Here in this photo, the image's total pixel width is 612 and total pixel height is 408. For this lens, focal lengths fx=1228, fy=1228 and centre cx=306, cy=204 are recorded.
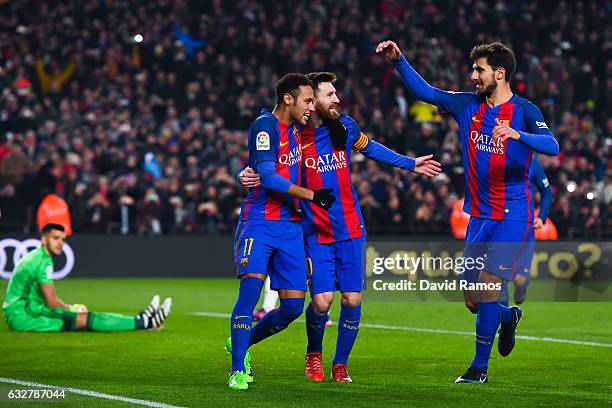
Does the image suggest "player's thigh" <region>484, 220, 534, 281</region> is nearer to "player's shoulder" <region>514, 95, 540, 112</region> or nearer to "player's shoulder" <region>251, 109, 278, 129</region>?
"player's shoulder" <region>514, 95, 540, 112</region>

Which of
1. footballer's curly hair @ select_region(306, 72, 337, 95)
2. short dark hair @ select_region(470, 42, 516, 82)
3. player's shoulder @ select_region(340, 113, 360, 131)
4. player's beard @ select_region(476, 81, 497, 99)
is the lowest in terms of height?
player's shoulder @ select_region(340, 113, 360, 131)

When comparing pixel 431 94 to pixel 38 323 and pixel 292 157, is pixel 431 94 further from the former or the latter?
pixel 38 323

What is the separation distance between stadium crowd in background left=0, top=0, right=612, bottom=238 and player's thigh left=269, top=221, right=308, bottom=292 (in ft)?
46.4

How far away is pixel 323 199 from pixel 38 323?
5.69 metres

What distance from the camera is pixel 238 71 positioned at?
28109 mm

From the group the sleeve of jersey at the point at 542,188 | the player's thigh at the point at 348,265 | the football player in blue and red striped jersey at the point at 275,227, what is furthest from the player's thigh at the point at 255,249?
the sleeve of jersey at the point at 542,188

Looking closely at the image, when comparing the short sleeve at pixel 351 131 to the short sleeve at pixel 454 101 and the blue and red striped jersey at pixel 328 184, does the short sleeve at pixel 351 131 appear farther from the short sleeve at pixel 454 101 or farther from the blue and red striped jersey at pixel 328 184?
the short sleeve at pixel 454 101

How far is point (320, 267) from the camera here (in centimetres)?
955

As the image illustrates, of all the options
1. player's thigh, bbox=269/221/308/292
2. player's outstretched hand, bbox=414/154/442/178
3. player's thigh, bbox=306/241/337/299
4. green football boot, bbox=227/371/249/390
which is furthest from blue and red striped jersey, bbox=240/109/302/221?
green football boot, bbox=227/371/249/390

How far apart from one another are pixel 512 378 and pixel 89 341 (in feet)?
16.0

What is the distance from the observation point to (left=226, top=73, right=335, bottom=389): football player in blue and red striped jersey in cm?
912

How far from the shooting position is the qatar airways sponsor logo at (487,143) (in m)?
9.48

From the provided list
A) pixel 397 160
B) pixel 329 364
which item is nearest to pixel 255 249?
pixel 397 160

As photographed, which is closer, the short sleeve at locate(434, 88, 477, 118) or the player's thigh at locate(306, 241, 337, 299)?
the player's thigh at locate(306, 241, 337, 299)
